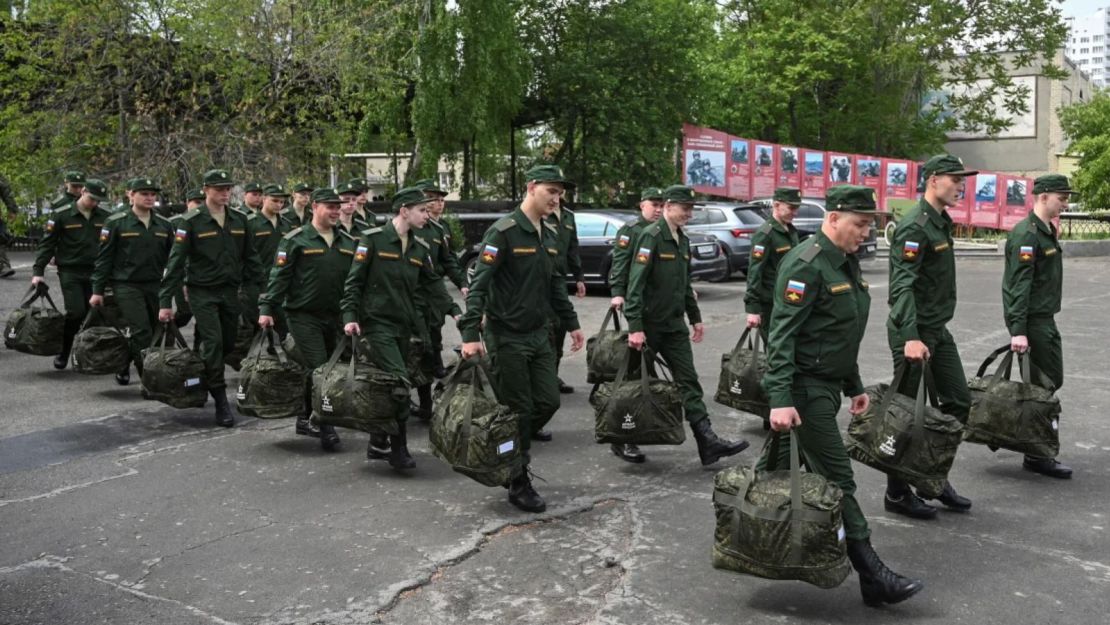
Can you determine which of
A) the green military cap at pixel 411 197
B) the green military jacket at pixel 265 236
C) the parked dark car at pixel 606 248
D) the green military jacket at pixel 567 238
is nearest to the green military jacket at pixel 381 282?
the green military cap at pixel 411 197

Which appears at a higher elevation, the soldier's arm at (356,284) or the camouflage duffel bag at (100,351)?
the soldier's arm at (356,284)

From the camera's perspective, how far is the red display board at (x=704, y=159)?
2934 centimetres

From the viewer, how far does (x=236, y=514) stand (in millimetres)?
6148

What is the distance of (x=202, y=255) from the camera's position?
8.69m

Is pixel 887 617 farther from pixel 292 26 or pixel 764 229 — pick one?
pixel 292 26

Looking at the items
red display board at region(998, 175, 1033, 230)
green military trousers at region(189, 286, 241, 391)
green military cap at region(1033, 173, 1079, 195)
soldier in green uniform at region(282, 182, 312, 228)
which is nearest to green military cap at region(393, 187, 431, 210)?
green military trousers at region(189, 286, 241, 391)

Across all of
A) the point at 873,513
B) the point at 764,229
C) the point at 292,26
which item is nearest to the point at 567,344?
the point at 764,229

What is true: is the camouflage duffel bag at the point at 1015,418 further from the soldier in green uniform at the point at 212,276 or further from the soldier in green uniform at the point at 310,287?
the soldier in green uniform at the point at 212,276

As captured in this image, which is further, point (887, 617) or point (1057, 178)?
point (1057, 178)

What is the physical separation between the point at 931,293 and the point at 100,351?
7.29m

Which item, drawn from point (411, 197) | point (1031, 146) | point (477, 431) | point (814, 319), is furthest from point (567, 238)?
point (1031, 146)

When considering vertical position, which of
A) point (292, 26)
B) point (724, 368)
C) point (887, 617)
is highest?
point (292, 26)

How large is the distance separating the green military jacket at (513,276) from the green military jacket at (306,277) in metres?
2.06

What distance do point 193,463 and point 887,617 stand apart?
4842 mm
